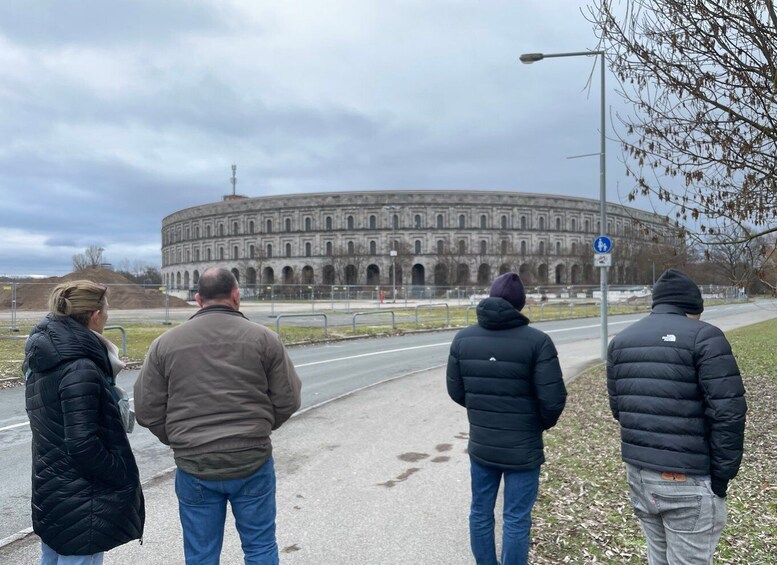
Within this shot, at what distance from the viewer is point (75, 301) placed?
10.8 feet

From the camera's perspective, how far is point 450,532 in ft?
16.7

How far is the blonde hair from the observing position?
3.25m

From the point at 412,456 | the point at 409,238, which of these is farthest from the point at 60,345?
the point at 409,238

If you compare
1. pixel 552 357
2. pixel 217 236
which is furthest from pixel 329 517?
pixel 217 236

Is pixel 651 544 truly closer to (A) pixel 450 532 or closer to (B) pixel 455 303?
(A) pixel 450 532

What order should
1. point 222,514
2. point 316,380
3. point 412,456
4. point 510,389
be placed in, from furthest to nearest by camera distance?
point 316,380 → point 412,456 → point 510,389 → point 222,514

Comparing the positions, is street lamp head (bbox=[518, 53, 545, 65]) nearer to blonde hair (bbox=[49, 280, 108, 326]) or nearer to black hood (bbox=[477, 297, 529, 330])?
black hood (bbox=[477, 297, 529, 330])

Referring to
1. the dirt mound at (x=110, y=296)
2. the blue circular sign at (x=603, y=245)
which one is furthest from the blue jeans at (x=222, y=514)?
the dirt mound at (x=110, y=296)

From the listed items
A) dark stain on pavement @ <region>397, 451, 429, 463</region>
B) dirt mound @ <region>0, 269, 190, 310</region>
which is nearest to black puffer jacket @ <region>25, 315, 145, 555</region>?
dark stain on pavement @ <region>397, 451, 429, 463</region>

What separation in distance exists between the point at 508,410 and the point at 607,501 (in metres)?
2.41

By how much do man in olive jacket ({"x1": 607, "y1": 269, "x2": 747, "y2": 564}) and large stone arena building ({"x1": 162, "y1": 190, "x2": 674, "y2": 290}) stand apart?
333ft

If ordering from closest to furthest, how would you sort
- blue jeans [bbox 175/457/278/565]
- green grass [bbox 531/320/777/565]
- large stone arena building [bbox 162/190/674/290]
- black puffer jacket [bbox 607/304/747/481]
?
black puffer jacket [bbox 607/304/747/481] → blue jeans [bbox 175/457/278/565] → green grass [bbox 531/320/777/565] → large stone arena building [bbox 162/190/674/290]

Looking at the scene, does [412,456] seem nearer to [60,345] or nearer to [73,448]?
[73,448]

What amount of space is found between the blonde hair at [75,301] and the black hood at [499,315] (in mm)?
2361
